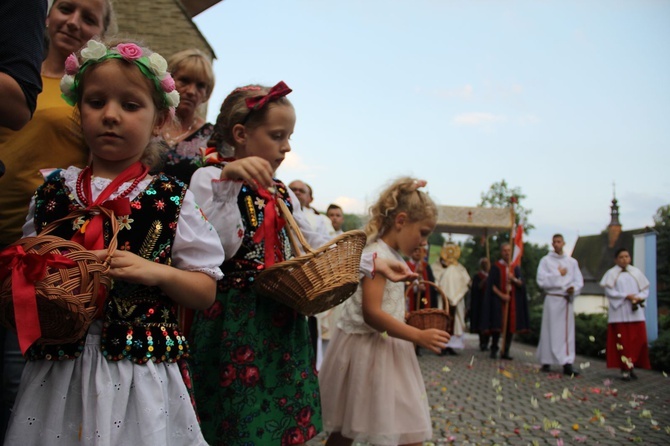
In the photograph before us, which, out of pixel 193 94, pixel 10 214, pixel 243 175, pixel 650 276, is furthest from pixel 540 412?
pixel 650 276

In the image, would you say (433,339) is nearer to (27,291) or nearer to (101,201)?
(101,201)

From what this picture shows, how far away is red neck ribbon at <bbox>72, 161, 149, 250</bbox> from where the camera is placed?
1719 mm

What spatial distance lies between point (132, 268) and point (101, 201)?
0.28 metres

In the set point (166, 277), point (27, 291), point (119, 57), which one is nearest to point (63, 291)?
point (27, 291)

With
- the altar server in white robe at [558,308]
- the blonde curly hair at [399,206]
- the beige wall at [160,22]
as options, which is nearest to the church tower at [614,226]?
the altar server in white robe at [558,308]

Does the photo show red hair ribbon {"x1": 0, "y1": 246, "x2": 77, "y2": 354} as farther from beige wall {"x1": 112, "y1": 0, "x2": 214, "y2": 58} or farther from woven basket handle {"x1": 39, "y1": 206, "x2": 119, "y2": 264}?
beige wall {"x1": 112, "y1": 0, "x2": 214, "y2": 58}

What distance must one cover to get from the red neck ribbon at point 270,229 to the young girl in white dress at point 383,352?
84 cm

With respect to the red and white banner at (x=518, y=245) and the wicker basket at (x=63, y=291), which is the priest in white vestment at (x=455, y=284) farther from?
the wicker basket at (x=63, y=291)

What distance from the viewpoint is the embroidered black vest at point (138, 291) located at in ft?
5.74

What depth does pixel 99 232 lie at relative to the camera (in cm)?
173

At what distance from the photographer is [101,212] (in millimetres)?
1777

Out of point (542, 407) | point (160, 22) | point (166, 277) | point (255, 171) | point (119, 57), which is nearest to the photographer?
point (166, 277)

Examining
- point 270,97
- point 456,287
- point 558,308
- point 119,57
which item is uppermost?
point 270,97

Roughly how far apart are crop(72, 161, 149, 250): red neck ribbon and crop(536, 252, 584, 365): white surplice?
32.4 ft
